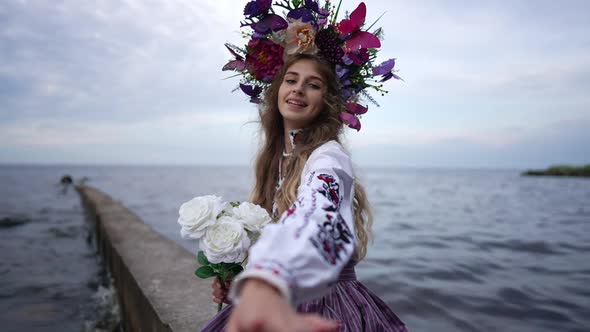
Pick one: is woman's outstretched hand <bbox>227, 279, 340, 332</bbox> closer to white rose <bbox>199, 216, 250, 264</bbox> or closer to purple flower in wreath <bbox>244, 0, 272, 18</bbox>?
white rose <bbox>199, 216, 250, 264</bbox>

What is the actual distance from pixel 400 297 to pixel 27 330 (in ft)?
13.5

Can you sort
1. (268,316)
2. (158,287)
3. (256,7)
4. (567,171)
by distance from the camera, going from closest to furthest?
(268,316)
(256,7)
(158,287)
(567,171)

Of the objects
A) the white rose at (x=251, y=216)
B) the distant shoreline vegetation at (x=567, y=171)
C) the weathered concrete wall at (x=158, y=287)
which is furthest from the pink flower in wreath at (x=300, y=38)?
the distant shoreline vegetation at (x=567, y=171)

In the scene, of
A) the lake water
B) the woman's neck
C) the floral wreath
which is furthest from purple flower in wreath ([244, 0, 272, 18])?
the lake water

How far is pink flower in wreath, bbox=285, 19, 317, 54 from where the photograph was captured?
1.93 m

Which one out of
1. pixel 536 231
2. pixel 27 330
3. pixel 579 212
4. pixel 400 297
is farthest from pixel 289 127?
pixel 579 212

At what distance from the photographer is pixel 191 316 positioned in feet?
7.75

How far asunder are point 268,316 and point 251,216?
32.2 inches

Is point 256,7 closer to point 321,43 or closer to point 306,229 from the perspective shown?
point 321,43

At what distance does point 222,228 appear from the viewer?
1446 millimetres

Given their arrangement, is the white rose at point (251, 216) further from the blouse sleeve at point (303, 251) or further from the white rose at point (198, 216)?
the blouse sleeve at point (303, 251)

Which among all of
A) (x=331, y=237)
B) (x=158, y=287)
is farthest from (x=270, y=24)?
(x=158, y=287)

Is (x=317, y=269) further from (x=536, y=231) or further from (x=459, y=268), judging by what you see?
(x=536, y=231)

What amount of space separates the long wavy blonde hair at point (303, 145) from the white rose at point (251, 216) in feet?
0.99
